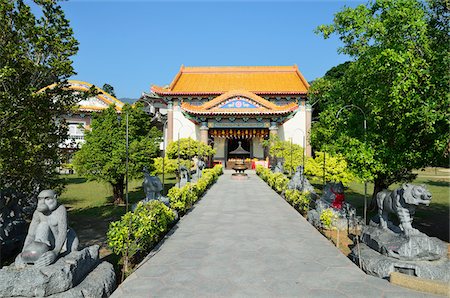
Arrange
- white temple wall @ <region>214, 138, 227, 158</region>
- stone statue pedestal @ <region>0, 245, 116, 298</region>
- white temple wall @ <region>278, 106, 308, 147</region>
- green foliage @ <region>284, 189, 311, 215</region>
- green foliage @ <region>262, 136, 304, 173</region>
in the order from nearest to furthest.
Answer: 1. stone statue pedestal @ <region>0, 245, 116, 298</region>
2. green foliage @ <region>284, 189, 311, 215</region>
3. green foliage @ <region>262, 136, 304, 173</region>
4. white temple wall @ <region>278, 106, 308, 147</region>
5. white temple wall @ <region>214, 138, 227, 158</region>

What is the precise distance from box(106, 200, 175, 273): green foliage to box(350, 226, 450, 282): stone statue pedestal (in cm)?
428

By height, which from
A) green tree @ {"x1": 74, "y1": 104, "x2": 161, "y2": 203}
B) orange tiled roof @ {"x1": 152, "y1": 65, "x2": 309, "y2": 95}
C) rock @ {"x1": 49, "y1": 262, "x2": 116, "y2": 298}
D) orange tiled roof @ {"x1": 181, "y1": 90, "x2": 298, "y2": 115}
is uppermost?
orange tiled roof @ {"x1": 152, "y1": 65, "x2": 309, "y2": 95}

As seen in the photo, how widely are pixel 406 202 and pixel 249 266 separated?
10.5 ft

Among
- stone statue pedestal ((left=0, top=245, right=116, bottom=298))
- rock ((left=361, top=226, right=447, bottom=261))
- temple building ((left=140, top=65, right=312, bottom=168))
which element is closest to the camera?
stone statue pedestal ((left=0, top=245, right=116, bottom=298))

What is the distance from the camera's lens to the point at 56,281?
4.46 meters

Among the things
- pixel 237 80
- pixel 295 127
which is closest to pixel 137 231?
pixel 295 127

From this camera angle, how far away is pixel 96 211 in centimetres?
1217

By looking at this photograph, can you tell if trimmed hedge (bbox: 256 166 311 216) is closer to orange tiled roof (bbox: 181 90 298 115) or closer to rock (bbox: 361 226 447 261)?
rock (bbox: 361 226 447 261)

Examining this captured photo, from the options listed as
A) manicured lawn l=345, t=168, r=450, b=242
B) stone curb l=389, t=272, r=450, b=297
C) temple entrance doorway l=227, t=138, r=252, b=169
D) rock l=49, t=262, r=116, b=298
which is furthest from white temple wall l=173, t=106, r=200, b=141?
stone curb l=389, t=272, r=450, b=297

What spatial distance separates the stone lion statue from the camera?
5.97 meters

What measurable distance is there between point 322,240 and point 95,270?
5.28m

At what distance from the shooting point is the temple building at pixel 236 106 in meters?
29.9

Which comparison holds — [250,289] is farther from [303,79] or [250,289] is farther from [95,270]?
[303,79]

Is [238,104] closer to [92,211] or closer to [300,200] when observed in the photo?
[300,200]
